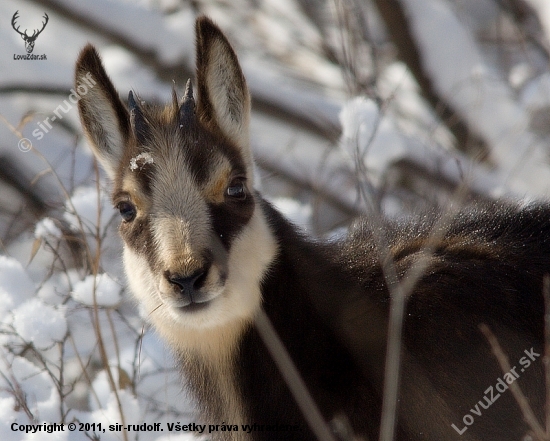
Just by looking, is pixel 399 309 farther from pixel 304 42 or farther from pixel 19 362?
pixel 304 42

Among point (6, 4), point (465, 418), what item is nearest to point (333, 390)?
point (465, 418)

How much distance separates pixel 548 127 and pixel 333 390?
475 centimetres

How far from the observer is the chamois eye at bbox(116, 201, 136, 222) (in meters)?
4.32

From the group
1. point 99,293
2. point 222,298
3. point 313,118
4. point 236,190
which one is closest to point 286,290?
point 222,298

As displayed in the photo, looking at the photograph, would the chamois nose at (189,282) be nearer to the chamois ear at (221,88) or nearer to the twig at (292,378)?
the twig at (292,378)

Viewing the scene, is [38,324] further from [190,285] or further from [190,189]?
[190,285]

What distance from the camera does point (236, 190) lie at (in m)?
4.25

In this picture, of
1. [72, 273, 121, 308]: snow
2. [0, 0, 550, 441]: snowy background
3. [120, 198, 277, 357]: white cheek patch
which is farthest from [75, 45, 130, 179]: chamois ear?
[0, 0, 550, 441]: snowy background

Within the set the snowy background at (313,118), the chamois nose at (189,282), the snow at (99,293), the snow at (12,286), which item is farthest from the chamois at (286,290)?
the snowy background at (313,118)

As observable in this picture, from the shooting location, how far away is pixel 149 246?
4.12 metres

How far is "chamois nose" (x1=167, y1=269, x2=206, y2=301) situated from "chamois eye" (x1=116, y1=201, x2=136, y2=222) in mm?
614

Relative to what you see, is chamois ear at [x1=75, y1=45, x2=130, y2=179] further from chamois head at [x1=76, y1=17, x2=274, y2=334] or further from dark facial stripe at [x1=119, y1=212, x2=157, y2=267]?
dark facial stripe at [x1=119, y1=212, x2=157, y2=267]

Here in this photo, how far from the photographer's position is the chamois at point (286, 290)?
402cm

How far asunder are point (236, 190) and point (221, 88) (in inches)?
26.5
